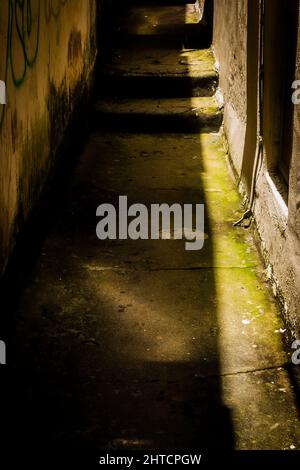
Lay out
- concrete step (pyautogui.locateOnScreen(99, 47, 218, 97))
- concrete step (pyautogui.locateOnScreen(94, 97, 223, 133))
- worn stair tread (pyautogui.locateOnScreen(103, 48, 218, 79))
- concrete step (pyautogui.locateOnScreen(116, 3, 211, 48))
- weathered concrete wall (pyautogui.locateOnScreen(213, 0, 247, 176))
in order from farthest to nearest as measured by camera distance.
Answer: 1. concrete step (pyautogui.locateOnScreen(116, 3, 211, 48))
2. worn stair tread (pyautogui.locateOnScreen(103, 48, 218, 79))
3. concrete step (pyautogui.locateOnScreen(99, 47, 218, 97))
4. concrete step (pyautogui.locateOnScreen(94, 97, 223, 133))
5. weathered concrete wall (pyautogui.locateOnScreen(213, 0, 247, 176))

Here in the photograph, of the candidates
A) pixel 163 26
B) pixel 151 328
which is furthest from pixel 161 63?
pixel 151 328

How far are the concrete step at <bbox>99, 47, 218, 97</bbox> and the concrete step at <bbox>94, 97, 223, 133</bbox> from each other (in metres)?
0.41

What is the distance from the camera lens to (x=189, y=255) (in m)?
5.53

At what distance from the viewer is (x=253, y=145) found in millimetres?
6020

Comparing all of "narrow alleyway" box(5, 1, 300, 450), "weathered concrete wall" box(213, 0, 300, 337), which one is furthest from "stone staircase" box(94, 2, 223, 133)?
"narrow alleyway" box(5, 1, 300, 450)

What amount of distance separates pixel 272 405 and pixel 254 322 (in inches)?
35.4

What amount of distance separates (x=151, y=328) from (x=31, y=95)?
2.03 m

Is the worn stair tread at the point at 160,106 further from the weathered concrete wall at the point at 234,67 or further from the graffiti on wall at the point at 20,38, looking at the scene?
the graffiti on wall at the point at 20,38

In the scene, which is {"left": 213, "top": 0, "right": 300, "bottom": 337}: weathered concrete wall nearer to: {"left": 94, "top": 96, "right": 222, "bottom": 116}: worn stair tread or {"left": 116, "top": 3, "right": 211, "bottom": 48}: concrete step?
{"left": 94, "top": 96, "right": 222, "bottom": 116}: worn stair tread

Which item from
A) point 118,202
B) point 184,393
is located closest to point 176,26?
point 118,202

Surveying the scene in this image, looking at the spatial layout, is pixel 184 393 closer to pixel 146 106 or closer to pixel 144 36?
pixel 146 106

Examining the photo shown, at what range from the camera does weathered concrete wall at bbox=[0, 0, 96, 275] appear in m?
4.30

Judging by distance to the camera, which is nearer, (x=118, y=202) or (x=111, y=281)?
(x=111, y=281)

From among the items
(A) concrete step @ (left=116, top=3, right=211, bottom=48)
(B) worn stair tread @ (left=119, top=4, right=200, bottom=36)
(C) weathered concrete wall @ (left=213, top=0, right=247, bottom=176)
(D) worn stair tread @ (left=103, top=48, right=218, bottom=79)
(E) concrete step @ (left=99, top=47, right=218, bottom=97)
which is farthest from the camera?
(B) worn stair tread @ (left=119, top=4, right=200, bottom=36)
